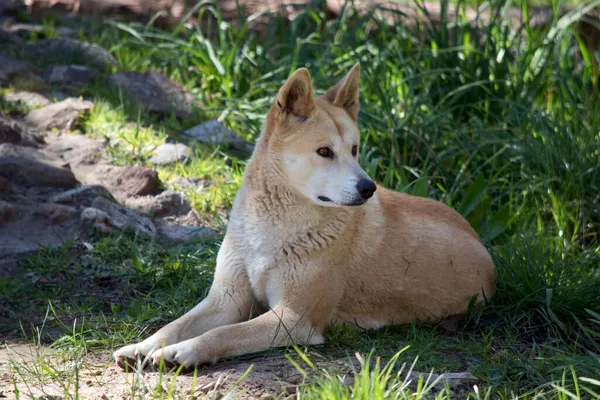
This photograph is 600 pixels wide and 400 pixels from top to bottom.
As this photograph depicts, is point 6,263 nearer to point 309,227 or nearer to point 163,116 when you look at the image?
point 309,227

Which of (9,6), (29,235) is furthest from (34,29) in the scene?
(29,235)

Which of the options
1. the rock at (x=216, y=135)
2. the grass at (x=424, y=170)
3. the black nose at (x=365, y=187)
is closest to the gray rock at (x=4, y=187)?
the grass at (x=424, y=170)

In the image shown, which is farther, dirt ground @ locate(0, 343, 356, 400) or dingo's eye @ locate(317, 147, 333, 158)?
dingo's eye @ locate(317, 147, 333, 158)

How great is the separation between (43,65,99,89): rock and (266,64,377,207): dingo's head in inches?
130

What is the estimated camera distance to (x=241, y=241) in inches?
150

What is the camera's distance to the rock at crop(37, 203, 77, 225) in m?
4.91

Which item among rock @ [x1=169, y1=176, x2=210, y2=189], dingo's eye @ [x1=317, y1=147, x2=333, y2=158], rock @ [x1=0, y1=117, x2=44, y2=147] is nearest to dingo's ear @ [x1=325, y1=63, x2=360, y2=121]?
dingo's eye @ [x1=317, y1=147, x2=333, y2=158]

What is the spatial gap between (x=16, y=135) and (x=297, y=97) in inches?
108

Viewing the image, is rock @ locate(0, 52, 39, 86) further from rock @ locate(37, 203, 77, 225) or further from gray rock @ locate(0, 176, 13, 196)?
rock @ locate(37, 203, 77, 225)

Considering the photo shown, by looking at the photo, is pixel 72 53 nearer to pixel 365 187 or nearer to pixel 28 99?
pixel 28 99

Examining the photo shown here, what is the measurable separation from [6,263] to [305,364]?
2.07 m

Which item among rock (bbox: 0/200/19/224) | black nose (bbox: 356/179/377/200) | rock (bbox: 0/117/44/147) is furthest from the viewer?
rock (bbox: 0/117/44/147)

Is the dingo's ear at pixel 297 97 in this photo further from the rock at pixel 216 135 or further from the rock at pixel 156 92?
the rock at pixel 156 92

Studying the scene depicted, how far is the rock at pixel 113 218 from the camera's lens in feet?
15.9
